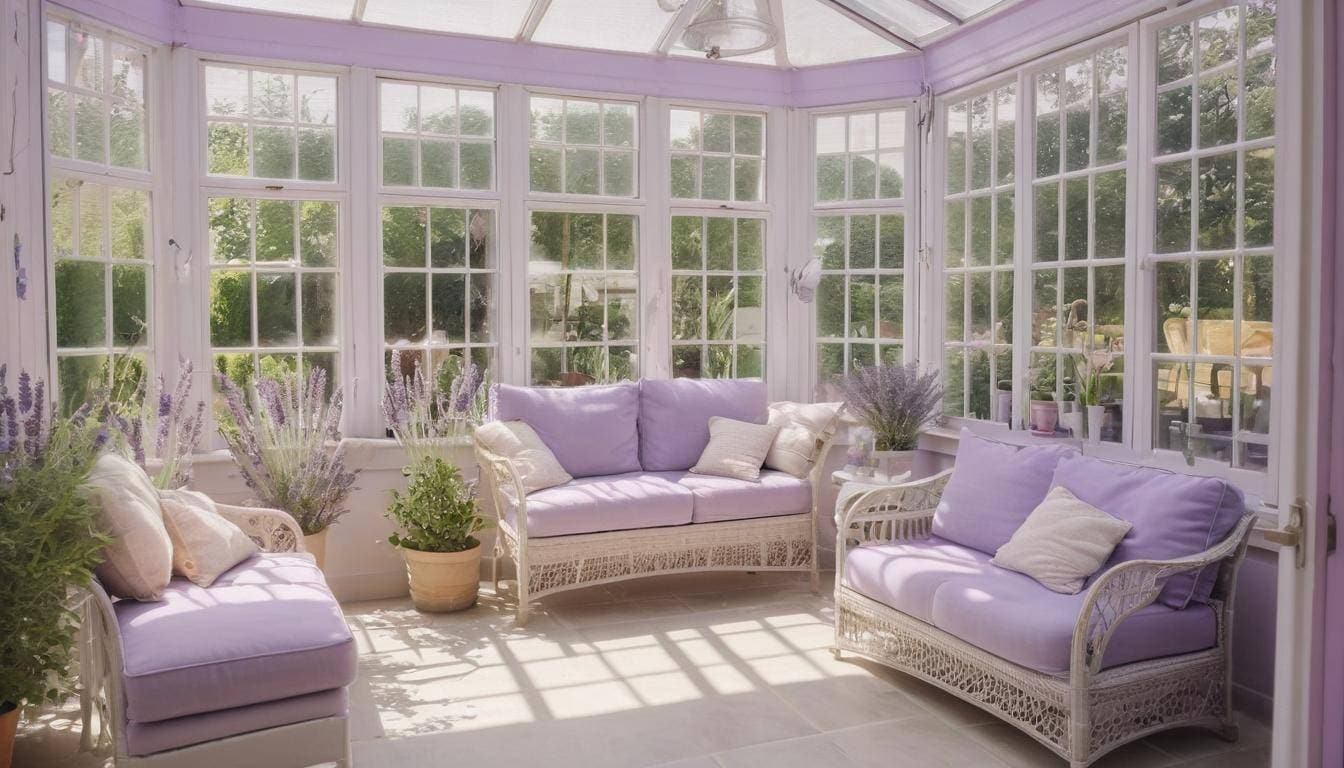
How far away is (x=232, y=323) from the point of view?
516 cm

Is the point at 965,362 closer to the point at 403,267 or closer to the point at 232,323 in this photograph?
the point at 403,267

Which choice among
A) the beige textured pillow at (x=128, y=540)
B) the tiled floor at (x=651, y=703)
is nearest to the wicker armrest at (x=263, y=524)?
the tiled floor at (x=651, y=703)

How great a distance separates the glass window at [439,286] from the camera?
5492mm

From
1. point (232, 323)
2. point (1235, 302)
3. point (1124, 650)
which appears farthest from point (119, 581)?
point (1235, 302)

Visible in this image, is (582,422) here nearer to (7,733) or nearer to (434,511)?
(434,511)

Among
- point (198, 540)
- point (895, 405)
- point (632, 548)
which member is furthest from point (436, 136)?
point (895, 405)

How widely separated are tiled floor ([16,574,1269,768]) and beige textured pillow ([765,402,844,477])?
0.79 metres

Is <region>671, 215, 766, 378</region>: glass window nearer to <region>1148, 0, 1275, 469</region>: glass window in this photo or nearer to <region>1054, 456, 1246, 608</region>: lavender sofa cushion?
<region>1148, 0, 1275, 469</region>: glass window

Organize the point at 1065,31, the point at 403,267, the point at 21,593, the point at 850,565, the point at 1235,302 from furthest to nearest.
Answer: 1. the point at 403,267
2. the point at 1065,31
3. the point at 850,565
4. the point at 1235,302
5. the point at 21,593

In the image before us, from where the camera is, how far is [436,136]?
554 centimetres

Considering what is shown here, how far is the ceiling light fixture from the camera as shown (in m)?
4.09

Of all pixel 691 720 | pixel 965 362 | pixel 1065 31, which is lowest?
pixel 691 720

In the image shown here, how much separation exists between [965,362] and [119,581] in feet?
14.2

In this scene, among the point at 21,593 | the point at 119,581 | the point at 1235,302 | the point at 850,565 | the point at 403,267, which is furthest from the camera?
the point at 403,267
